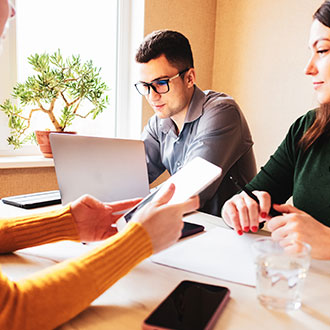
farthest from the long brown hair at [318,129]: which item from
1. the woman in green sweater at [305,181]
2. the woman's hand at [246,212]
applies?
the woman's hand at [246,212]

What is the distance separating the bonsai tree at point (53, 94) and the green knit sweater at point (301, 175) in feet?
4.15

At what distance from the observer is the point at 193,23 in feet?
Result: 8.59

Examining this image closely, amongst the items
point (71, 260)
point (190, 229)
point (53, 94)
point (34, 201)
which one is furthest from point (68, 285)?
point (53, 94)

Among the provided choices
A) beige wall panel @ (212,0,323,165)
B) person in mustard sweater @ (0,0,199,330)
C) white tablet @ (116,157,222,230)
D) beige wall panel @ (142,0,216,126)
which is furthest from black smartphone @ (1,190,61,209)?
beige wall panel @ (212,0,323,165)

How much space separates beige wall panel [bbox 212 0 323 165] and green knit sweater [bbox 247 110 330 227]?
3.64 feet

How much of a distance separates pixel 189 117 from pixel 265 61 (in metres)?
1.04

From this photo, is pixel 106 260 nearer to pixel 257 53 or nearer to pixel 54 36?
pixel 54 36

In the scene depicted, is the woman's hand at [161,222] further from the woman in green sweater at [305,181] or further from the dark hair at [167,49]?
the dark hair at [167,49]

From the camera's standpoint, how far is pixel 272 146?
8.12 feet

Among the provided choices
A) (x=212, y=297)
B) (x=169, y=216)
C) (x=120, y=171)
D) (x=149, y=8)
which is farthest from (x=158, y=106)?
(x=212, y=297)

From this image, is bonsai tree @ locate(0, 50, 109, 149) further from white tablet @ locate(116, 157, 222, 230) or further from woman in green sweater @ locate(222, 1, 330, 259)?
white tablet @ locate(116, 157, 222, 230)

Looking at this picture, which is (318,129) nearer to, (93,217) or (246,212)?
(246,212)

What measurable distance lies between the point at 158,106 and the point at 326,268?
3.78 feet

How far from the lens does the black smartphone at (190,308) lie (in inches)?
20.5
